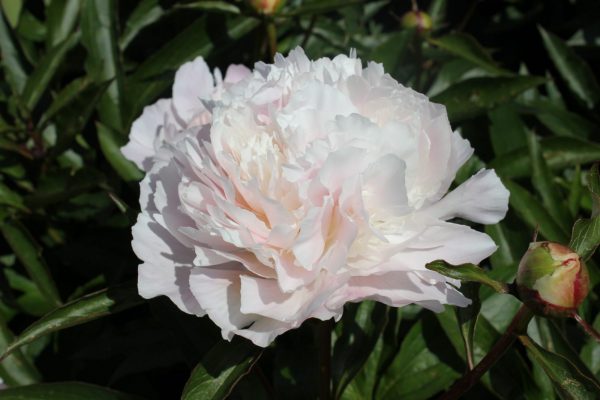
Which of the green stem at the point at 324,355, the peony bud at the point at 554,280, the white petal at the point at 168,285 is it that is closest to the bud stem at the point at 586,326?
the peony bud at the point at 554,280

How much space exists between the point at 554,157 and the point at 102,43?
830 mm

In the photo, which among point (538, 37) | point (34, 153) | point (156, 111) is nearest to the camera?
point (156, 111)

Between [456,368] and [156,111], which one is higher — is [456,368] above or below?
below

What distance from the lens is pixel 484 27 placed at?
6.56ft

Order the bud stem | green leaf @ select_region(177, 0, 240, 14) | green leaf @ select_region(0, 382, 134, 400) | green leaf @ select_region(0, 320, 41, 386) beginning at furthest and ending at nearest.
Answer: green leaf @ select_region(177, 0, 240, 14) → green leaf @ select_region(0, 320, 41, 386) → green leaf @ select_region(0, 382, 134, 400) → the bud stem

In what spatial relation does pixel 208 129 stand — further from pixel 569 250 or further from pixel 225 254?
pixel 569 250

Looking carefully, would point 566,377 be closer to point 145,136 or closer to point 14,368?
point 145,136

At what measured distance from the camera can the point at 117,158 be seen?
3.45 ft

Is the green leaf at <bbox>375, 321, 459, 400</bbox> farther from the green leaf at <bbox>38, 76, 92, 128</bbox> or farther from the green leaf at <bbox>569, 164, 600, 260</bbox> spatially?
the green leaf at <bbox>38, 76, 92, 128</bbox>

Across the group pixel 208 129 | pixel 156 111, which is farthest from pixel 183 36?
pixel 208 129

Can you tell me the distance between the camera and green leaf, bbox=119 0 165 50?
1.36 meters

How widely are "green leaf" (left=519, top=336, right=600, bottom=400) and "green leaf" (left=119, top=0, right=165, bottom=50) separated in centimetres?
98

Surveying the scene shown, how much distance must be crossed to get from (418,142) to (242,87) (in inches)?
7.5

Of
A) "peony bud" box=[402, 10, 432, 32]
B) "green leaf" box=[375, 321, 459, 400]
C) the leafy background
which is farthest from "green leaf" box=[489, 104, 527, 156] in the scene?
"green leaf" box=[375, 321, 459, 400]
